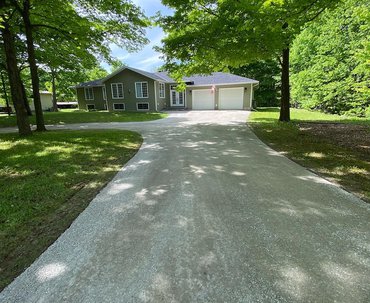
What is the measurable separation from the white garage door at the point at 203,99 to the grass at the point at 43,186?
17.4 metres

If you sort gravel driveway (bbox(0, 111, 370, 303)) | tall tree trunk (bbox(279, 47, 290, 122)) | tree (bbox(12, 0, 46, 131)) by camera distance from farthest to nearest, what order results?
tall tree trunk (bbox(279, 47, 290, 122)), tree (bbox(12, 0, 46, 131)), gravel driveway (bbox(0, 111, 370, 303))

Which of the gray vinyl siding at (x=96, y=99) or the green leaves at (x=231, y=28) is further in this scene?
the gray vinyl siding at (x=96, y=99)

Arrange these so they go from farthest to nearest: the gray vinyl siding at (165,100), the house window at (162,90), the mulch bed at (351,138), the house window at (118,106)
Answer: the house window at (118,106) → the gray vinyl siding at (165,100) → the house window at (162,90) → the mulch bed at (351,138)

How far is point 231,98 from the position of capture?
78.4 ft

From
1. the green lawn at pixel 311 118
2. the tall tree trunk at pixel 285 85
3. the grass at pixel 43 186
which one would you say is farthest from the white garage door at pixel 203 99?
the grass at pixel 43 186

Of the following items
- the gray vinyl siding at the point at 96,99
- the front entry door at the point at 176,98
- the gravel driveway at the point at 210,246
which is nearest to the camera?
the gravel driveway at the point at 210,246

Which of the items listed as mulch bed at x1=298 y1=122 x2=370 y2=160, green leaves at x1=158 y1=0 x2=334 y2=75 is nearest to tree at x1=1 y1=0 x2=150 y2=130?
green leaves at x1=158 y1=0 x2=334 y2=75

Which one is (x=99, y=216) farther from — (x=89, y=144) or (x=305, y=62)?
(x=305, y=62)

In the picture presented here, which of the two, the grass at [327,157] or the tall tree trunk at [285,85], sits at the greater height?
the tall tree trunk at [285,85]

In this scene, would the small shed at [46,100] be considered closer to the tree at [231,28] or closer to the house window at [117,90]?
the house window at [117,90]

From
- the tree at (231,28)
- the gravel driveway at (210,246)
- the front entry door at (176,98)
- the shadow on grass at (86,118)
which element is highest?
the tree at (231,28)

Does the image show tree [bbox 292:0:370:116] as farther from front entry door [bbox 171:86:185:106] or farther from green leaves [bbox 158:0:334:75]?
front entry door [bbox 171:86:185:106]

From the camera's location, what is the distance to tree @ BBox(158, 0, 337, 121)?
652 centimetres

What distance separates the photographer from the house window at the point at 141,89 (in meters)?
24.0
